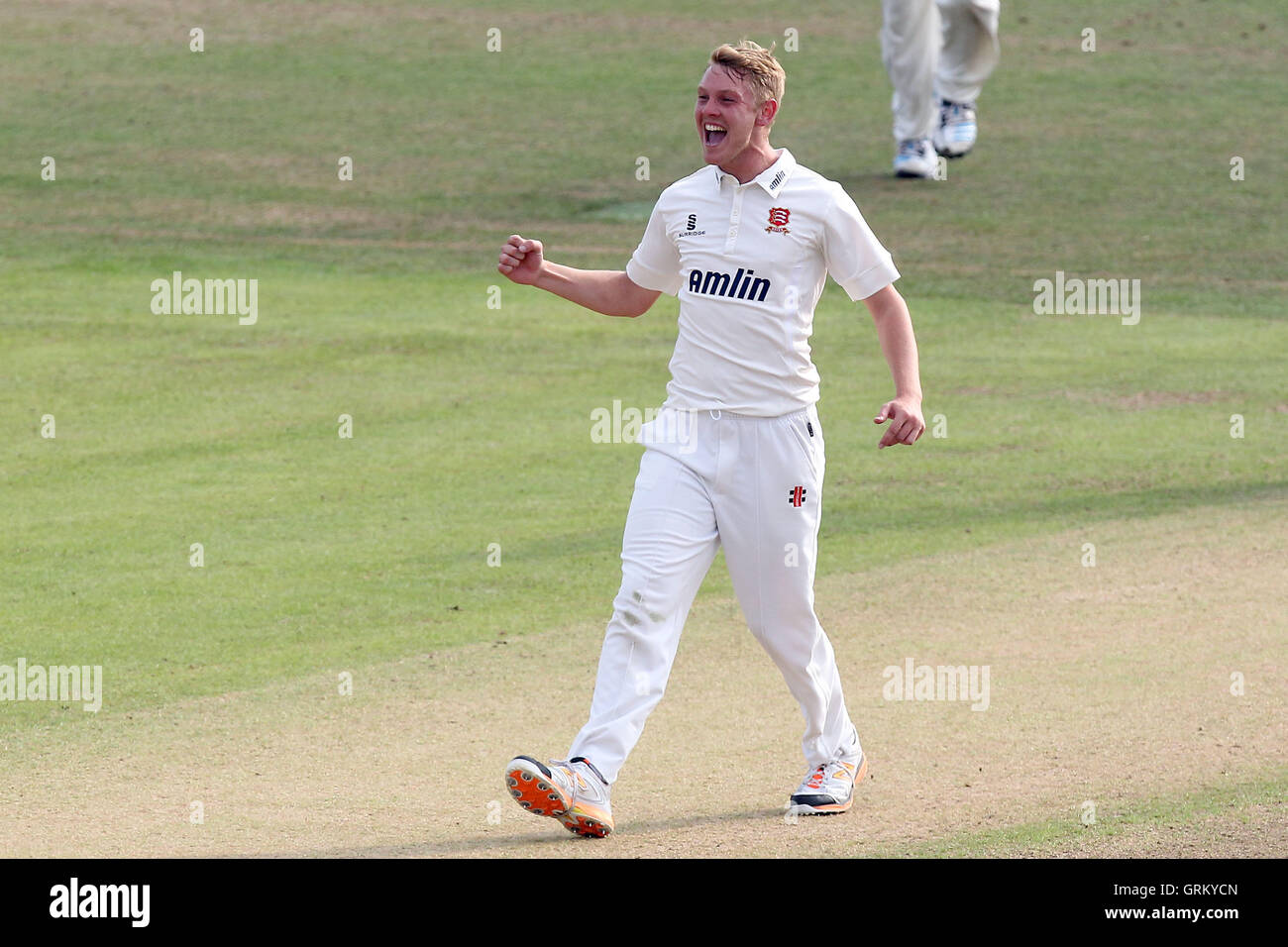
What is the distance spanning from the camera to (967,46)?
22297mm

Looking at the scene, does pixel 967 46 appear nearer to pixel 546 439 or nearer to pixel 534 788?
pixel 546 439

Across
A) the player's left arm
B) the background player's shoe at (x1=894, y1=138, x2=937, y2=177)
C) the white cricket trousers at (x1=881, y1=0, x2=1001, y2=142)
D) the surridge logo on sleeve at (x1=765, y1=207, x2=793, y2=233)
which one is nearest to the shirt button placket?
the surridge logo on sleeve at (x1=765, y1=207, x2=793, y2=233)

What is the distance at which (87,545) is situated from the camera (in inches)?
427

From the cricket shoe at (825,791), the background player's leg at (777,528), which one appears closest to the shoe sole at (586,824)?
the cricket shoe at (825,791)

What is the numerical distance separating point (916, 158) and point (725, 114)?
54.8 feet

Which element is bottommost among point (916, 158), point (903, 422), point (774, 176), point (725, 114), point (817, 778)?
point (817, 778)

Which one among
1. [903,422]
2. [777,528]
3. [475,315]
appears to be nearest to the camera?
[903,422]

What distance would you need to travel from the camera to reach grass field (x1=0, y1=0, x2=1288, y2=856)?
7277 mm

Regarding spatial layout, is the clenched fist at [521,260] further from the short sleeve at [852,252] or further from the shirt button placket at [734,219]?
A: the short sleeve at [852,252]

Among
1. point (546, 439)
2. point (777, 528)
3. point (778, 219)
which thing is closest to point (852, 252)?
point (778, 219)

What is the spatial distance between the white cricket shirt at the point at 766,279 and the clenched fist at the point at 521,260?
0.60m

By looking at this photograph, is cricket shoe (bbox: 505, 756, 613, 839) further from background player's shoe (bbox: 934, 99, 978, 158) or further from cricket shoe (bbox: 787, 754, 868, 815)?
background player's shoe (bbox: 934, 99, 978, 158)

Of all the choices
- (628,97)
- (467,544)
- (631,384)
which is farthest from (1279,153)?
(467,544)

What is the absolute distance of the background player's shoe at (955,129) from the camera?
75.8ft
